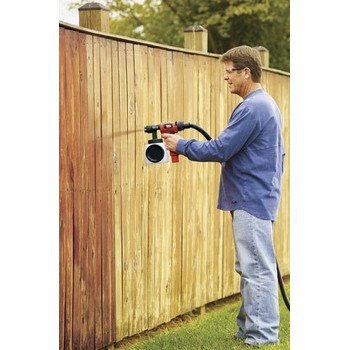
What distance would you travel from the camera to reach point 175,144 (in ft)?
15.7

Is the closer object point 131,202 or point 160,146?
point 160,146

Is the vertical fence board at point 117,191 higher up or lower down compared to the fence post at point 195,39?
lower down

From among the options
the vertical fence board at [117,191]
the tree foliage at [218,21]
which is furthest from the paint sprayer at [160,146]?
the tree foliage at [218,21]

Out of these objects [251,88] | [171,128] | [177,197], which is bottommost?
[177,197]

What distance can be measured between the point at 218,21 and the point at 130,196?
10057mm

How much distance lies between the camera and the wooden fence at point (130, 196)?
4570mm

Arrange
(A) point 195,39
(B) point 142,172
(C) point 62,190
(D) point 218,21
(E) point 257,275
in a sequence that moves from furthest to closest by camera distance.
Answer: (D) point 218,21, (A) point 195,39, (B) point 142,172, (E) point 257,275, (C) point 62,190

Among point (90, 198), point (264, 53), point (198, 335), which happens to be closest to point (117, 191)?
point (90, 198)

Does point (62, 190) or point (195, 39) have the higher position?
point (195, 39)

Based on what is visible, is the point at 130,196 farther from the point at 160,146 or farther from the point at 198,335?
the point at 198,335

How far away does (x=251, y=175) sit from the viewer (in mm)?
4848

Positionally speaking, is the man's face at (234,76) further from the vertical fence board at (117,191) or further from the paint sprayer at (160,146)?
the vertical fence board at (117,191)
